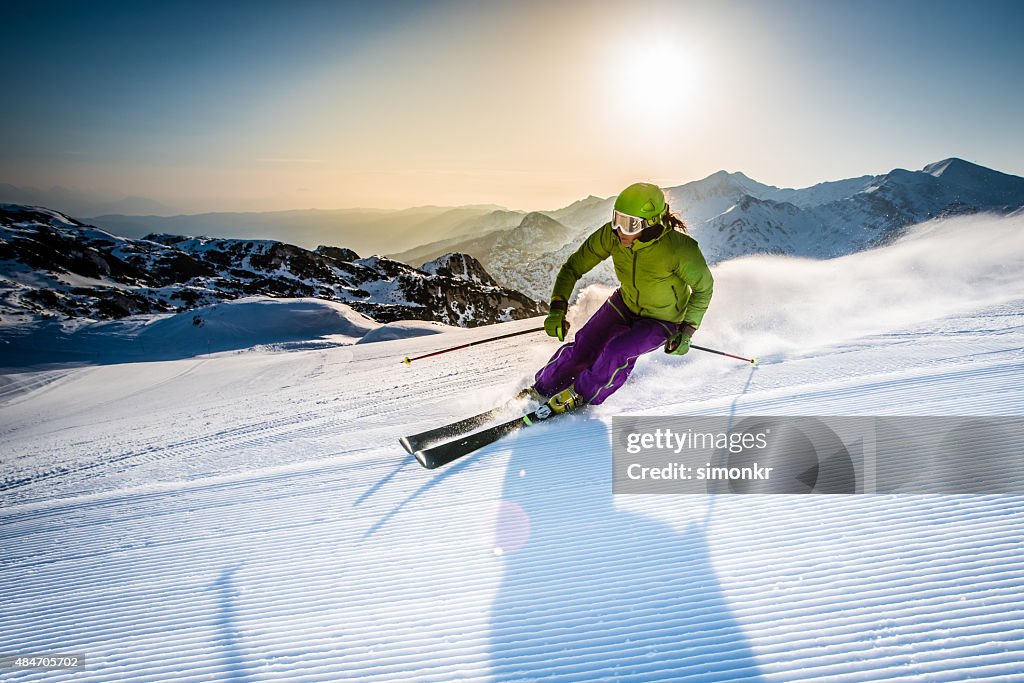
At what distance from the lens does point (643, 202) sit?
407cm

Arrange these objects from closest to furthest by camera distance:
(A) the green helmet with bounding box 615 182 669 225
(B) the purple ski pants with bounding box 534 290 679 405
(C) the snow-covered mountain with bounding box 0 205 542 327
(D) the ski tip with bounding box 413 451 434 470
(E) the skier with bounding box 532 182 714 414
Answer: (D) the ski tip with bounding box 413 451 434 470
(A) the green helmet with bounding box 615 182 669 225
(E) the skier with bounding box 532 182 714 414
(B) the purple ski pants with bounding box 534 290 679 405
(C) the snow-covered mountain with bounding box 0 205 542 327

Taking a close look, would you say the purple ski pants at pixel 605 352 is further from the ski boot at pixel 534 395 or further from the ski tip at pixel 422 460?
the ski tip at pixel 422 460

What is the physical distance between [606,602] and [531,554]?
0.51 metres

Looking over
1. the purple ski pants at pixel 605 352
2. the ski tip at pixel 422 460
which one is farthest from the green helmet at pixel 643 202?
the ski tip at pixel 422 460

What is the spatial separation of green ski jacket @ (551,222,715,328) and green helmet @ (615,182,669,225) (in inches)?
9.1

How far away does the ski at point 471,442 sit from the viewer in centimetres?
372

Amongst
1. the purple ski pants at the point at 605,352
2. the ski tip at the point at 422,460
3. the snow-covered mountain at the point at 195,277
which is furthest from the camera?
the snow-covered mountain at the point at 195,277

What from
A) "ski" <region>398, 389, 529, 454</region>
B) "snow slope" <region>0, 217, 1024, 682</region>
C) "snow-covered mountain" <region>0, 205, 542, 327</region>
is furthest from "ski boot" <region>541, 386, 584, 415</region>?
"snow-covered mountain" <region>0, 205, 542, 327</region>

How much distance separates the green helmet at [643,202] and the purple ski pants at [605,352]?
1.09 m

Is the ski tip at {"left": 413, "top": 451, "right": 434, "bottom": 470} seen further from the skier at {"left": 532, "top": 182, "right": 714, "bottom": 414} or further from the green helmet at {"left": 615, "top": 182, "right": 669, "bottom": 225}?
the green helmet at {"left": 615, "top": 182, "right": 669, "bottom": 225}

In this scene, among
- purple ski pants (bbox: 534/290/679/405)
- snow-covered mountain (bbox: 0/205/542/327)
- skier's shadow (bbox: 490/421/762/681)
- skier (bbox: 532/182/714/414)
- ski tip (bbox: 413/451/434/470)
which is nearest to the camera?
skier's shadow (bbox: 490/421/762/681)

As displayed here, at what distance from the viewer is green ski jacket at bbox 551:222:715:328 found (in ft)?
14.0

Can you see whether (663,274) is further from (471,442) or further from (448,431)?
(448,431)

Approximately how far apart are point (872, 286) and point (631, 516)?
7.36m
